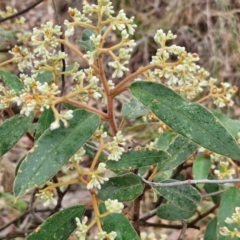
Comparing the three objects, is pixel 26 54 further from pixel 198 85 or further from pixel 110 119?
pixel 198 85

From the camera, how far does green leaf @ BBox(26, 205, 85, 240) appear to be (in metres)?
1.03

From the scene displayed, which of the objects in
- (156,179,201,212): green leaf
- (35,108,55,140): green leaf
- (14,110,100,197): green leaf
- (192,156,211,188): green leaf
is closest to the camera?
(14,110,100,197): green leaf

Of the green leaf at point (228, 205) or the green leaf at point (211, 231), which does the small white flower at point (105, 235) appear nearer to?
the green leaf at point (228, 205)

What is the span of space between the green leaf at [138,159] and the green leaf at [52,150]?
0.12m

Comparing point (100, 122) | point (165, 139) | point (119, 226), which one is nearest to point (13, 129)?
point (100, 122)

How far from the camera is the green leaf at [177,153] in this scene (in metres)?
1.20

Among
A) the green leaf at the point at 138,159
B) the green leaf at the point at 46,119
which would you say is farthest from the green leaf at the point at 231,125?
the green leaf at the point at 46,119

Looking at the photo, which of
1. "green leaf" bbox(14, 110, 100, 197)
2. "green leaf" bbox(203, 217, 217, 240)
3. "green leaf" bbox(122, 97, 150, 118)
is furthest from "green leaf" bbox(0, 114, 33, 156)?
"green leaf" bbox(203, 217, 217, 240)

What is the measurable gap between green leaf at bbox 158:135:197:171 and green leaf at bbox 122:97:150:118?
4.2 inches

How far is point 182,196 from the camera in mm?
1188

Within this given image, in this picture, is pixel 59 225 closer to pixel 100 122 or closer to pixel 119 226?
pixel 119 226

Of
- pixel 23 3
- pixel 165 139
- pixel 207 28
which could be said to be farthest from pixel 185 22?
pixel 165 139

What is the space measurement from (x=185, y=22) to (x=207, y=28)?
0.58 feet

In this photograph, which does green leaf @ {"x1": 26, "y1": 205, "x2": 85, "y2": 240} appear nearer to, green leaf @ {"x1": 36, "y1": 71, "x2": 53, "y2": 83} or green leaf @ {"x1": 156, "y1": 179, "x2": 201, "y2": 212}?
green leaf @ {"x1": 156, "y1": 179, "x2": 201, "y2": 212}
